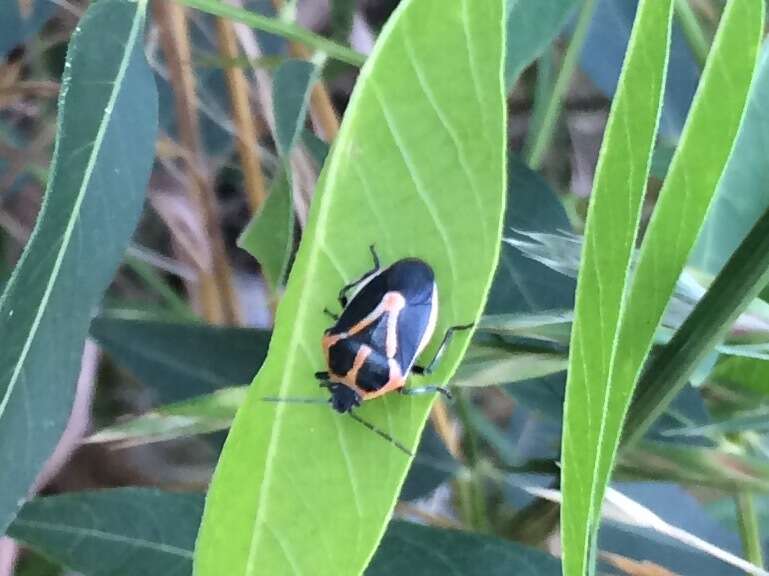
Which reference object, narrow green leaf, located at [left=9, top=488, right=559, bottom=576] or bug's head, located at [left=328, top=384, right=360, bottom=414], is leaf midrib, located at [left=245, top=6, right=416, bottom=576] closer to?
bug's head, located at [left=328, top=384, right=360, bottom=414]

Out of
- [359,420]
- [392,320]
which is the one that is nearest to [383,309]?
[392,320]

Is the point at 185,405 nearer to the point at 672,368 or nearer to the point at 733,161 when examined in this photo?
the point at 672,368

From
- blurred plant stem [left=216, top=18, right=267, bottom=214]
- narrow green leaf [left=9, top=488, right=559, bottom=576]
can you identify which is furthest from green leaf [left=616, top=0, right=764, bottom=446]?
blurred plant stem [left=216, top=18, right=267, bottom=214]

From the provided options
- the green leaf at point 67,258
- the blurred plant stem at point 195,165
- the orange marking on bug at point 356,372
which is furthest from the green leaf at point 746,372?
the blurred plant stem at point 195,165

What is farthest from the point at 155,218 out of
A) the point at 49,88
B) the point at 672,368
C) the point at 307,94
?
the point at 672,368

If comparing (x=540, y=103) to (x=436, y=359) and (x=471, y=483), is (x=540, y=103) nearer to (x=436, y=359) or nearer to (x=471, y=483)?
(x=471, y=483)

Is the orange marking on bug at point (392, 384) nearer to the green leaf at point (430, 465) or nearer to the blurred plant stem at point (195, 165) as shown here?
the green leaf at point (430, 465)
